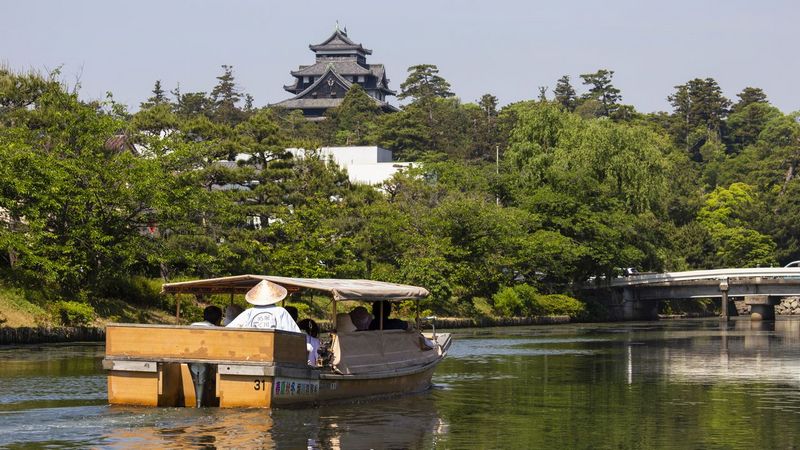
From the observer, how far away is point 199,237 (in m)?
50.7

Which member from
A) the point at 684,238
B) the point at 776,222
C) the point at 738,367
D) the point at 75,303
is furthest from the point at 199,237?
the point at 776,222

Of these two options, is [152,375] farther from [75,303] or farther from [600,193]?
[600,193]

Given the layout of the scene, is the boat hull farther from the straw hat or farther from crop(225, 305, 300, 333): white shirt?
the straw hat

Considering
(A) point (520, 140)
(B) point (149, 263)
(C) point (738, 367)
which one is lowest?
(C) point (738, 367)

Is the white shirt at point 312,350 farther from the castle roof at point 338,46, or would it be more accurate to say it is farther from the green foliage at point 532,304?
the castle roof at point 338,46

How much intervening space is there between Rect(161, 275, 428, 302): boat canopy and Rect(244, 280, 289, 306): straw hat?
20 centimetres

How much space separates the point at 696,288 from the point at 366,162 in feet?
97.2

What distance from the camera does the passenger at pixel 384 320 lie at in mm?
24969

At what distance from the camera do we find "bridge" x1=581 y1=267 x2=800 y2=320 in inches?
2997

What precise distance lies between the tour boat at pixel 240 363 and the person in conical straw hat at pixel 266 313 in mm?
308

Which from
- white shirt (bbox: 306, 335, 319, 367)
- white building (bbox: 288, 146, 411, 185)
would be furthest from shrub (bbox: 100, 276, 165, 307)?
white building (bbox: 288, 146, 411, 185)

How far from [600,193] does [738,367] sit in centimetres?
4154

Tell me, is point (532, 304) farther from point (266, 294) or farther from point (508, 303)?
point (266, 294)

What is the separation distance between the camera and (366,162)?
9675 centimetres
